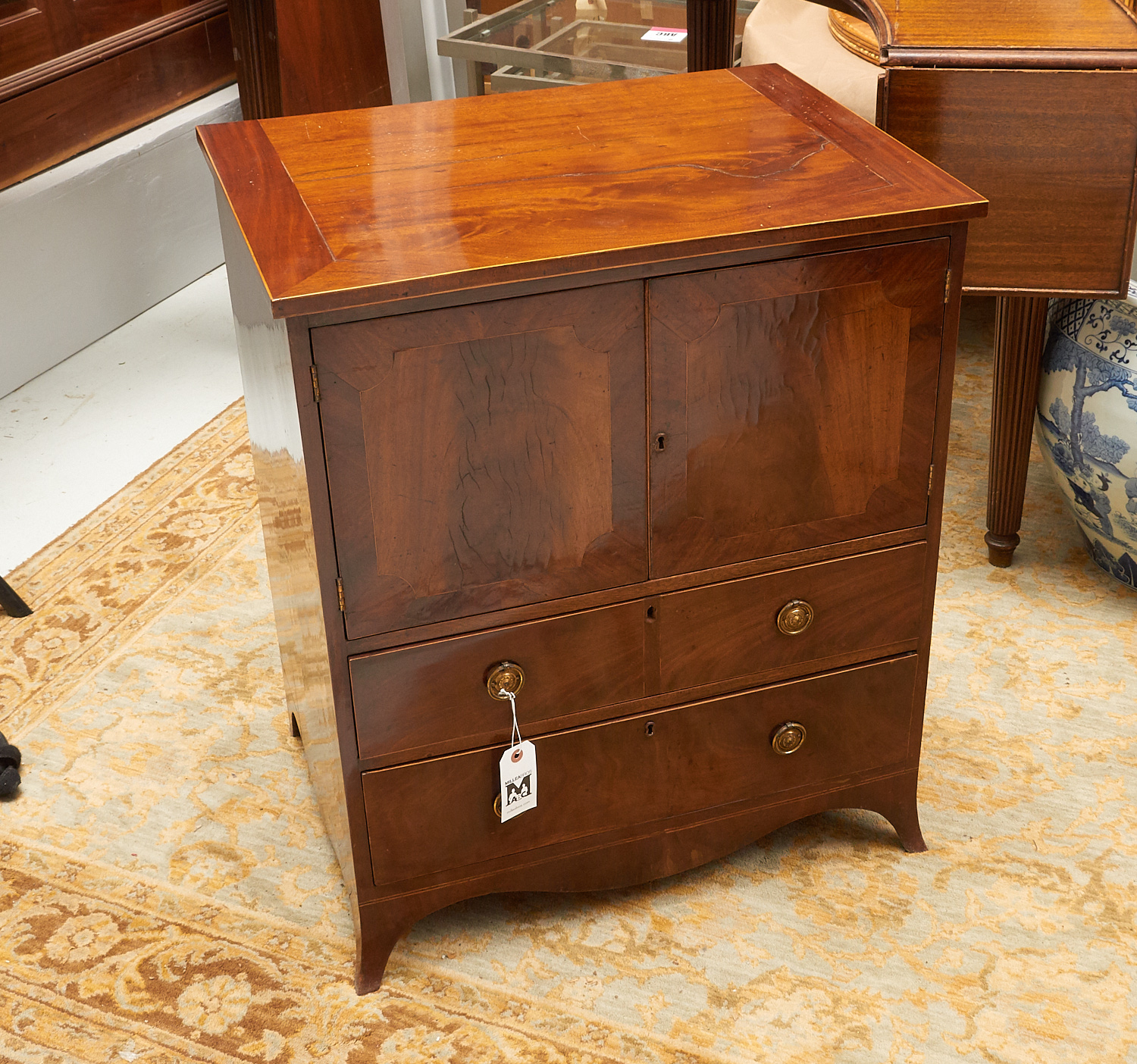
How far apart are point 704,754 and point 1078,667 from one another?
854mm

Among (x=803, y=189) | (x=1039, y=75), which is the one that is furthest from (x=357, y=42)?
(x=803, y=189)

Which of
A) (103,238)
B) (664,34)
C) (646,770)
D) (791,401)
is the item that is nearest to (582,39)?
(664,34)

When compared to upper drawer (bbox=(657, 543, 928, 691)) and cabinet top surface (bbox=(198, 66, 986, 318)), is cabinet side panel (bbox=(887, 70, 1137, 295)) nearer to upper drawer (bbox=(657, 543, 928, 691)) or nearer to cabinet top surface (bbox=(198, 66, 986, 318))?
cabinet top surface (bbox=(198, 66, 986, 318))

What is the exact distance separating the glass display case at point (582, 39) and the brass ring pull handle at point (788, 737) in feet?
6.79

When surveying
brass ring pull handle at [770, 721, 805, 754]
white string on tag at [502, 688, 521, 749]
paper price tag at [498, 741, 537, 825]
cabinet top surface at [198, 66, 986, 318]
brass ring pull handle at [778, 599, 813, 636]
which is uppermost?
cabinet top surface at [198, 66, 986, 318]

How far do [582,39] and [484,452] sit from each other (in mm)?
2243

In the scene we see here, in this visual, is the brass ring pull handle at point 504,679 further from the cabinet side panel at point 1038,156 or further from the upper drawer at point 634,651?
the cabinet side panel at point 1038,156

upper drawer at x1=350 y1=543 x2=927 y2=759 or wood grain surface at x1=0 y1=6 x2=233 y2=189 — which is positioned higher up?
wood grain surface at x1=0 y1=6 x2=233 y2=189

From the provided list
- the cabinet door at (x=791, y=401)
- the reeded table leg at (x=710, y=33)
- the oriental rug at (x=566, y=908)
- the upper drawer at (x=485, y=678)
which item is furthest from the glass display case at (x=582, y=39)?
the upper drawer at (x=485, y=678)

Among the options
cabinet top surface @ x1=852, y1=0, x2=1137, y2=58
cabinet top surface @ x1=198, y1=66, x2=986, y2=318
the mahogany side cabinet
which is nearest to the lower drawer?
the mahogany side cabinet

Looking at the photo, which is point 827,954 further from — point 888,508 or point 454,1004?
point 888,508

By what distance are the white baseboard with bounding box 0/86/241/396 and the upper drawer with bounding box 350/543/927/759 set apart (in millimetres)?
2060

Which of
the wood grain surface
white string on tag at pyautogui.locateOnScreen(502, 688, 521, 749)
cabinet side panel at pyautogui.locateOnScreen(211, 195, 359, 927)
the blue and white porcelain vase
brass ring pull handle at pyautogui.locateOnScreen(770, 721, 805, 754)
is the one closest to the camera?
cabinet side panel at pyautogui.locateOnScreen(211, 195, 359, 927)

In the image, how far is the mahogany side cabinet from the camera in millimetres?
1307
